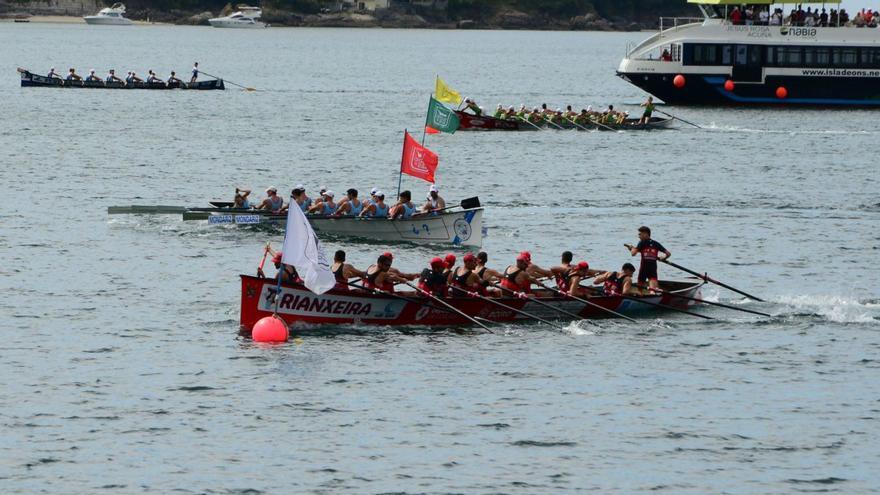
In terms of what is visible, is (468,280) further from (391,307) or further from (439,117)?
(439,117)

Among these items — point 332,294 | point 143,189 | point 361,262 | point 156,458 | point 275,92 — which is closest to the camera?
point 156,458

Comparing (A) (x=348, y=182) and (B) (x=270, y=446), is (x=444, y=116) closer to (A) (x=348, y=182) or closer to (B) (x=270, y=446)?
(A) (x=348, y=182)

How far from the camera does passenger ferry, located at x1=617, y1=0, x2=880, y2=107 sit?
10438 cm

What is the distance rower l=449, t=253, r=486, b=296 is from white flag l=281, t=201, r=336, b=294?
465 cm

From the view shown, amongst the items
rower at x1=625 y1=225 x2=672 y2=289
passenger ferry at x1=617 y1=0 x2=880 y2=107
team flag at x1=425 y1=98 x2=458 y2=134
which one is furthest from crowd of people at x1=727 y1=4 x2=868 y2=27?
rower at x1=625 y1=225 x2=672 y2=289

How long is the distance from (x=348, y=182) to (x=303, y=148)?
724 inches

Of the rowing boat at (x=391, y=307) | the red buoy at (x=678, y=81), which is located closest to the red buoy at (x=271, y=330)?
the rowing boat at (x=391, y=307)

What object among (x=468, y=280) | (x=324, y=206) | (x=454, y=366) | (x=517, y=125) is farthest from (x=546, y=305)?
(x=517, y=125)

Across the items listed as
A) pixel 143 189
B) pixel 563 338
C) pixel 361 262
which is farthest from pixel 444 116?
pixel 563 338

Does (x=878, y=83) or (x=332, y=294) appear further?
(x=878, y=83)

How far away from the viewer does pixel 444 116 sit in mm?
61938

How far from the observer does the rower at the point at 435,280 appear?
39.8m

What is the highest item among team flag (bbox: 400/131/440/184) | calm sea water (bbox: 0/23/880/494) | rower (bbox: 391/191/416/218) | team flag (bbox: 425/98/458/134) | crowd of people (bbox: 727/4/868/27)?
crowd of people (bbox: 727/4/868/27)

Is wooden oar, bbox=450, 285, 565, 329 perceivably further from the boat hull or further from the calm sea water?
the boat hull
